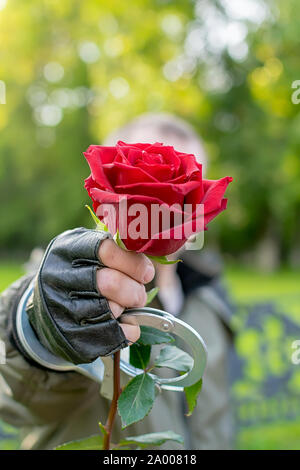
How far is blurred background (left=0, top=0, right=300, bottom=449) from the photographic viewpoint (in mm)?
3406

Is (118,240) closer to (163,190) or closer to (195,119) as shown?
(163,190)

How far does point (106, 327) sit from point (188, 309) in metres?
1.23

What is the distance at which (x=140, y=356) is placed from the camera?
32.0 inches

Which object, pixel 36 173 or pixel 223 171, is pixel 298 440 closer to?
pixel 223 171

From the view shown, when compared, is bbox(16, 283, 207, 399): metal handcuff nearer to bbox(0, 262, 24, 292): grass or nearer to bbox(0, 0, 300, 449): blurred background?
bbox(0, 0, 300, 449): blurred background

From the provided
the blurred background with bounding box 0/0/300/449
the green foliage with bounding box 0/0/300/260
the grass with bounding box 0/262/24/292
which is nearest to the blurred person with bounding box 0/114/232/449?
the blurred background with bounding box 0/0/300/449

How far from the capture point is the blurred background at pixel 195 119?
11.2 ft

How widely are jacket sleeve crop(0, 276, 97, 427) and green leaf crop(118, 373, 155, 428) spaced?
376 mm

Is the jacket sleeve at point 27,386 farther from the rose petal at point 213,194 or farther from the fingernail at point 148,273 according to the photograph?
the rose petal at point 213,194

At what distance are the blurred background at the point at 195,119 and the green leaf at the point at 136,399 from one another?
1.79m

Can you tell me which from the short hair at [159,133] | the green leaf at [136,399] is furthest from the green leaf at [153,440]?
the short hair at [159,133]

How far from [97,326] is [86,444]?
0.85ft


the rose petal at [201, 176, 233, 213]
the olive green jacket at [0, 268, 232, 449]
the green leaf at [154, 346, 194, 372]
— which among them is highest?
the rose petal at [201, 176, 233, 213]
